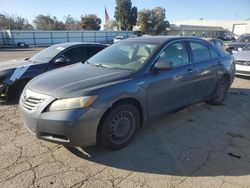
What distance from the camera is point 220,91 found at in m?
5.88

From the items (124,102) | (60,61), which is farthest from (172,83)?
(60,61)

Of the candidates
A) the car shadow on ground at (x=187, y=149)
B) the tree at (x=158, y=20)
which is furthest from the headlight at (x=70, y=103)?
the tree at (x=158, y=20)

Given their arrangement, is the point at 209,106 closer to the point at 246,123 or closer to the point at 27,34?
the point at 246,123

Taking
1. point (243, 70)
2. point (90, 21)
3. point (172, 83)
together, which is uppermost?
point (90, 21)

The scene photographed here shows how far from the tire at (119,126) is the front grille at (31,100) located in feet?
2.87

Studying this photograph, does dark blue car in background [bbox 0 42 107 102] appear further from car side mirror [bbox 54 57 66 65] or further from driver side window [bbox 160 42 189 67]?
driver side window [bbox 160 42 189 67]

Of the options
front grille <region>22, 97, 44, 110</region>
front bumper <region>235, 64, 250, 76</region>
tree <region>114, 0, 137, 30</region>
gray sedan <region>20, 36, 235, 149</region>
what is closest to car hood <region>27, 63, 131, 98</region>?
gray sedan <region>20, 36, 235, 149</region>

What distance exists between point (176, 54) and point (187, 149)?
1.72 meters

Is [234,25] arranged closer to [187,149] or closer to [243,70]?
[243,70]

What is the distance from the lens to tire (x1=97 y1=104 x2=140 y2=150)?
11.2ft

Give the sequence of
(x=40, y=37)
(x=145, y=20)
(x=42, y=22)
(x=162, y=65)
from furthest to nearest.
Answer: (x=42, y=22), (x=145, y=20), (x=40, y=37), (x=162, y=65)

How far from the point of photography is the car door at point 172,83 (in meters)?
3.97

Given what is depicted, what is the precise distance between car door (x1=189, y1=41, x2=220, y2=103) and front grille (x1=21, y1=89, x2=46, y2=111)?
285 cm

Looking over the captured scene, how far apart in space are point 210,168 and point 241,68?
652 cm
